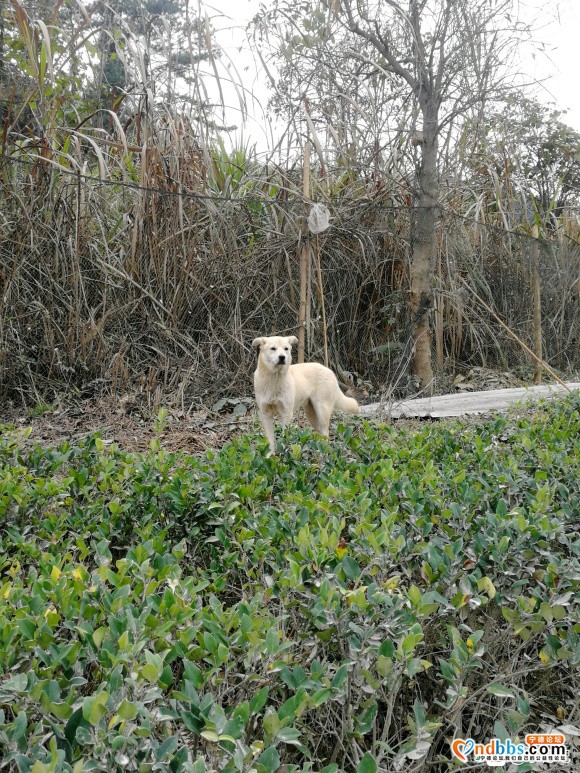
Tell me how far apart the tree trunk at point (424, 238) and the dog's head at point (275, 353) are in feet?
8.47

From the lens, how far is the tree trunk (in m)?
7.87

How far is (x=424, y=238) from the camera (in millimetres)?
7891

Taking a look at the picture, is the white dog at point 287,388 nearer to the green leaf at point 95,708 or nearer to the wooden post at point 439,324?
the wooden post at point 439,324

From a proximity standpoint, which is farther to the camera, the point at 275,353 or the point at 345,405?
the point at 345,405

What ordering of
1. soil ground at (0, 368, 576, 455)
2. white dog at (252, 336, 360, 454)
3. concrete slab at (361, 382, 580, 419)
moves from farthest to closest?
concrete slab at (361, 382, 580, 419) < white dog at (252, 336, 360, 454) < soil ground at (0, 368, 576, 455)

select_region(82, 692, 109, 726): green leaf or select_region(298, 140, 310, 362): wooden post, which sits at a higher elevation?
select_region(298, 140, 310, 362): wooden post

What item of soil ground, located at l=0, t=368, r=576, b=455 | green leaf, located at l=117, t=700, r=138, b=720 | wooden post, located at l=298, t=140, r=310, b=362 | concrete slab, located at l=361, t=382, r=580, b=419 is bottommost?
concrete slab, located at l=361, t=382, r=580, b=419

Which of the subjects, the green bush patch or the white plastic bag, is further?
the white plastic bag

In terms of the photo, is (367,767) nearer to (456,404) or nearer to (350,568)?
(350,568)

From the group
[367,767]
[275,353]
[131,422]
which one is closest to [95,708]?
[367,767]

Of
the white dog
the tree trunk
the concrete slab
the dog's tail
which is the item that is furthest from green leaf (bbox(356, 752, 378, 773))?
the tree trunk

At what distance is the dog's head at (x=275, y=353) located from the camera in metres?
5.42

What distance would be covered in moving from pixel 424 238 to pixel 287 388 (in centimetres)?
323

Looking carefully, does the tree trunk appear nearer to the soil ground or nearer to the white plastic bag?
the white plastic bag
